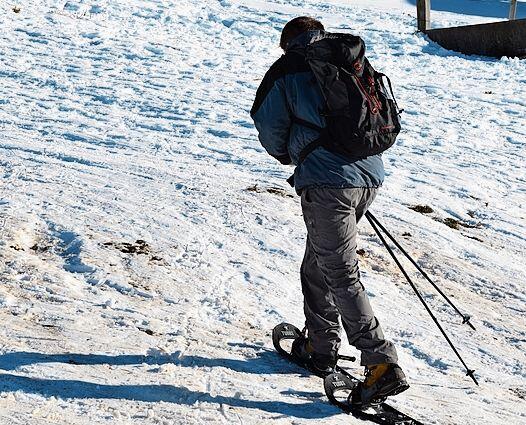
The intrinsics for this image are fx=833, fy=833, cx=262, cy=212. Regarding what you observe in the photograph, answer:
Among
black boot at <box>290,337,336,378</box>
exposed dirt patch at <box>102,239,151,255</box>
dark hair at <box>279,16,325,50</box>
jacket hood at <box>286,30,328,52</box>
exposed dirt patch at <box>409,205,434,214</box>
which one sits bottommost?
exposed dirt patch at <box>409,205,434,214</box>

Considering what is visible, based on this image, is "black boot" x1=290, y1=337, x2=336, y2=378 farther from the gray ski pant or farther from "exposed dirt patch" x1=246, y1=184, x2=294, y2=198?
"exposed dirt patch" x1=246, y1=184, x2=294, y2=198

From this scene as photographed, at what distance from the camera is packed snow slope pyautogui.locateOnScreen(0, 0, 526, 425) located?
418cm

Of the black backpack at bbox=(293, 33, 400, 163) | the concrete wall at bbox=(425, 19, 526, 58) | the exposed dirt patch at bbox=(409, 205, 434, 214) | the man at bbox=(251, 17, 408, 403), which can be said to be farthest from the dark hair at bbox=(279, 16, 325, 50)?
the concrete wall at bbox=(425, 19, 526, 58)

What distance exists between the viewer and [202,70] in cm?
1141

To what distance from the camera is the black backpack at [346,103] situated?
3781 millimetres

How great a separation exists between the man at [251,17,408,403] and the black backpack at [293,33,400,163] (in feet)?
0.17

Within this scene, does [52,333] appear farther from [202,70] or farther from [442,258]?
[202,70]

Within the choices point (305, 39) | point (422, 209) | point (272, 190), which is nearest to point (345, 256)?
point (305, 39)

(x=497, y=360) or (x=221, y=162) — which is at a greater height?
(x=221, y=162)

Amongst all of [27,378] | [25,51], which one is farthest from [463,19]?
[27,378]

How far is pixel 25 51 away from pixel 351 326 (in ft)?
28.0

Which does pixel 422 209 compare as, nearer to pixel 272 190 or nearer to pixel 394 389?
pixel 272 190

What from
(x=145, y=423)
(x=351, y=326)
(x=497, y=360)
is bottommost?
(x=497, y=360)

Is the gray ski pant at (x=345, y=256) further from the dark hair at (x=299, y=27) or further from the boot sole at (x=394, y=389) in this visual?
the dark hair at (x=299, y=27)
